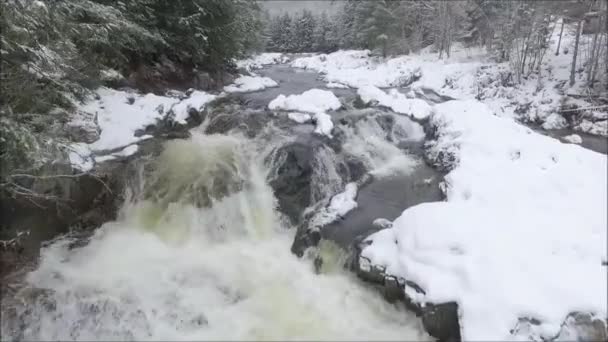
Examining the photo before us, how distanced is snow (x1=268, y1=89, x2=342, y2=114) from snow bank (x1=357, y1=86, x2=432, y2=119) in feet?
5.55

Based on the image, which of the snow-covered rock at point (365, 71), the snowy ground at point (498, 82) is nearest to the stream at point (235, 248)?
the snowy ground at point (498, 82)

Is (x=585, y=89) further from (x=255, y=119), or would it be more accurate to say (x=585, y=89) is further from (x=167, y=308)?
(x=167, y=308)

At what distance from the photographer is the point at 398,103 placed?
1282cm

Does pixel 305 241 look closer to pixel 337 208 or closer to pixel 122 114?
pixel 337 208

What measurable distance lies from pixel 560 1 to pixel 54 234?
18.9m

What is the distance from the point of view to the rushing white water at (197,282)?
16.7ft

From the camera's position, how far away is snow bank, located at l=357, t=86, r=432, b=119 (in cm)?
1210

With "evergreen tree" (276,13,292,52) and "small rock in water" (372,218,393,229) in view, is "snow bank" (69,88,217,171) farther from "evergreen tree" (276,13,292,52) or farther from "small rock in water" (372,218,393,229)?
"evergreen tree" (276,13,292,52)

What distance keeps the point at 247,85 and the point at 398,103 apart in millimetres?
6590

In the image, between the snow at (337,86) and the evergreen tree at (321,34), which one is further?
the evergreen tree at (321,34)

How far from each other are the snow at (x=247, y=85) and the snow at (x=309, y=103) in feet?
11.4

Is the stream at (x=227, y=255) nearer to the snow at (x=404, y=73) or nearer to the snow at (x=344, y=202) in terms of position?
the snow at (x=344, y=202)

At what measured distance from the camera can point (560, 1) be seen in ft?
50.2

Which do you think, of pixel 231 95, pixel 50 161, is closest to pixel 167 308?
pixel 50 161
